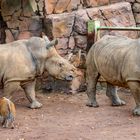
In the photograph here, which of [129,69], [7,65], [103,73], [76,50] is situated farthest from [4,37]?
[129,69]

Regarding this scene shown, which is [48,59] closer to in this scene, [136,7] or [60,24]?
[60,24]

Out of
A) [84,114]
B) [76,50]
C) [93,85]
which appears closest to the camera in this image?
[84,114]

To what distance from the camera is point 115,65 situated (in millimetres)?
7102

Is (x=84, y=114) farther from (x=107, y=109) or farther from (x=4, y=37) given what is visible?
(x=4, y=37)

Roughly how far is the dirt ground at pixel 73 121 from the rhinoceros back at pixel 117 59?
1.85ft

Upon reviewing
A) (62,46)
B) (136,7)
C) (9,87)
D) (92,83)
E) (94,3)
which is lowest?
(92,83)

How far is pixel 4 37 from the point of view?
30.3 ft

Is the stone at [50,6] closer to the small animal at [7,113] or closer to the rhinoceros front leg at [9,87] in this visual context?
the rhinoceros front leg at [9,87]

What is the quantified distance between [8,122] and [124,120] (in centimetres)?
160

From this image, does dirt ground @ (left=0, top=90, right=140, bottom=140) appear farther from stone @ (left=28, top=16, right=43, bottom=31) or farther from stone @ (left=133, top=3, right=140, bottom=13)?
stone @ (left=133, top=3, right=140, bottom=13)

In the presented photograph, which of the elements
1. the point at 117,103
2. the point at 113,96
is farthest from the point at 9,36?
the point at 117,103

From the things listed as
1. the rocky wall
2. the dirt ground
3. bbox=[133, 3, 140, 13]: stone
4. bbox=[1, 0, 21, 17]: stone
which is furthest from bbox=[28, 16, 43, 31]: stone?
bbox=[133, 3, 140, 13]: stone

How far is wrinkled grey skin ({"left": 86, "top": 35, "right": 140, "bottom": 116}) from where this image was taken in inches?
267

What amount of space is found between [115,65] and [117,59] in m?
0.09
